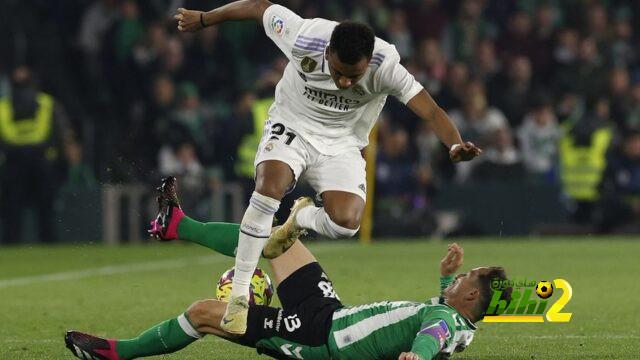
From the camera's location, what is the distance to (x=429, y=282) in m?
12.6

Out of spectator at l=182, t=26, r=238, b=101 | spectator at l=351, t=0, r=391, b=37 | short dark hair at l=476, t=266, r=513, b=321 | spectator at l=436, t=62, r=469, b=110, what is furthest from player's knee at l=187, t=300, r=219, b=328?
spectator at l=351, t=0, r=391, b=37

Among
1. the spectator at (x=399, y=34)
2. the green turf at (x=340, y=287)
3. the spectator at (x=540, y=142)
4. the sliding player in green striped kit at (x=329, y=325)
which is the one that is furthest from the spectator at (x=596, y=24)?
the sliding player in green striped kit at (x=329, y=325)

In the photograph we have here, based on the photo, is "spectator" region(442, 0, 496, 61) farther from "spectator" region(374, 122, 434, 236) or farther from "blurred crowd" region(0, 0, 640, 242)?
"spectator" region(374, 122, 434, 236)

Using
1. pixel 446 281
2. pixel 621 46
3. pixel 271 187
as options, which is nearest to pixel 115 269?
pixel 271 187

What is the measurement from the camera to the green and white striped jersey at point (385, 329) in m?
7.05

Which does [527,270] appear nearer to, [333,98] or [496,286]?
[333,98]

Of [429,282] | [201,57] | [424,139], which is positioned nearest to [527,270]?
[429,282]

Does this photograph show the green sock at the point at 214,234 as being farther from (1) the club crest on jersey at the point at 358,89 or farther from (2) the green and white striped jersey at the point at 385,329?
(2) the green and white striped jersey at the point at 385,329

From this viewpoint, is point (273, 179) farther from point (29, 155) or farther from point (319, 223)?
point (29, 155)

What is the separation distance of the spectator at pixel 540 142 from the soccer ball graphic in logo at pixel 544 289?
7.33 metres

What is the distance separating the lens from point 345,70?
8.27 meters

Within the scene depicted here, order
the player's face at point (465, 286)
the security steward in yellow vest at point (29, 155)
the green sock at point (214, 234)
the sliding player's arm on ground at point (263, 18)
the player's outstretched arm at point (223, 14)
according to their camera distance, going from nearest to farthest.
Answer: the player's face at point (465, 286) → the green sock at point (214, 234) → the sliding player's arm on ground at point (263, 18) → the player's outstretched arm at point (223, 14) → the security steward in yellow vest at point (29, 155)

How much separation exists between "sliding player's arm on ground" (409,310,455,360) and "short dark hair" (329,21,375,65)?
1761 millimetres

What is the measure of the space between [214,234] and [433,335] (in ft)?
7.59
